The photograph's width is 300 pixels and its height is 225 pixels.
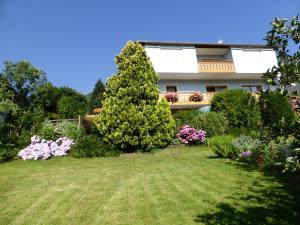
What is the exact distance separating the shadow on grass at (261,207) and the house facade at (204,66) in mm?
18571

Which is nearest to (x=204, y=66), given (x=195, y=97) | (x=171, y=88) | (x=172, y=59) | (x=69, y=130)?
(x=172, y=59)

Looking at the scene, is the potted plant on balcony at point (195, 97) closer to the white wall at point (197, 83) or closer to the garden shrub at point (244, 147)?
the white wall at point (197, 83)

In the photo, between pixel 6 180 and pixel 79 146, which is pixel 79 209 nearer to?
pixel 6 180

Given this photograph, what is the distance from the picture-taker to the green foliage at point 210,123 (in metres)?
18.2

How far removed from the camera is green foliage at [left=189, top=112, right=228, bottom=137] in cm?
1816

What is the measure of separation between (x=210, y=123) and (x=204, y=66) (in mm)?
10548

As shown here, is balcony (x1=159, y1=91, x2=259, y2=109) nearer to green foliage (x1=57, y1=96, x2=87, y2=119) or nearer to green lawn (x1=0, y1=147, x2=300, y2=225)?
green foliage (x1=57, y1=96, x2=87, y2=119)

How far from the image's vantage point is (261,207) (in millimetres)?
5895

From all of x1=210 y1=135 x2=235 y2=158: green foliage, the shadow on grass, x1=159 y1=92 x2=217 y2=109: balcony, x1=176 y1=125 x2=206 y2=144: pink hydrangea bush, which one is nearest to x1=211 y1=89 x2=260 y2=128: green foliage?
x1=176 y1=125 x2=206 y2=144: pink hydrangea bush

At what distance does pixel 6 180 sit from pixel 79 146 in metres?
5.46

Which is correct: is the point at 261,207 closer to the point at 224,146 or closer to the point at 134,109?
the point at 224,146

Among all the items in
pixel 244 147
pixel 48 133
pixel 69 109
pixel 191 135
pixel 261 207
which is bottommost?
pixel 261 207

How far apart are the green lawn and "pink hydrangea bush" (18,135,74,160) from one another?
2991 millimetres

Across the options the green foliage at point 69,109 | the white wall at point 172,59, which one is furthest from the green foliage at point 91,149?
the white wall at point 172,59
